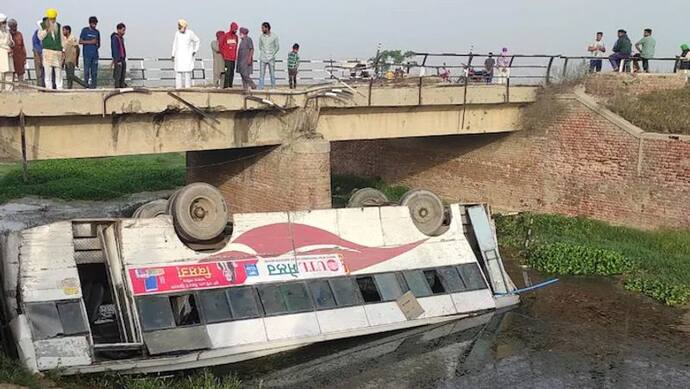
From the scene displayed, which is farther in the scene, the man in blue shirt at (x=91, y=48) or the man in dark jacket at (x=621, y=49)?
the man in dark jacket at (x=621, y=49)

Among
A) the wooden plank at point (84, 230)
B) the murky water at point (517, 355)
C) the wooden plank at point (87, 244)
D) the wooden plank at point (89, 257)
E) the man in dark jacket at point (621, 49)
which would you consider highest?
the man in dark jacket at point (621, 49)

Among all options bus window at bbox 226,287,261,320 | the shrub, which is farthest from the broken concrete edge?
bus window at bbox 226,287,261,320

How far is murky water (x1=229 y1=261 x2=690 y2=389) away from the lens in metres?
13.6

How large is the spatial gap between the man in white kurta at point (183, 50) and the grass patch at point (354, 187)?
9358mm

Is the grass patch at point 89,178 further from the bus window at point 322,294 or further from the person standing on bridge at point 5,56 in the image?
the bus window at point 322,294

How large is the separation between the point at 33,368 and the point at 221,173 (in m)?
11.1

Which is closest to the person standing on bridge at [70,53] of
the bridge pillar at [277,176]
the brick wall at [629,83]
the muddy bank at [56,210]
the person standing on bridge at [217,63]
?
the person standing on bridge at [217,63]

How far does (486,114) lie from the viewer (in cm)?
2481

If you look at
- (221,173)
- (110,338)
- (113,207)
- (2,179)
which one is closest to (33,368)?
(110,338)

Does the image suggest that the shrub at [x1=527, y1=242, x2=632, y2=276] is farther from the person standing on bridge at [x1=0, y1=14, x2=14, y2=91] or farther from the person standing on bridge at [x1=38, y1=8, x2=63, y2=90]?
the person standing on bridge at [x1=0, y1=14, x2=14, y2=91]

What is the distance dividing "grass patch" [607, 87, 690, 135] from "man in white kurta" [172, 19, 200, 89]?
42.0ft

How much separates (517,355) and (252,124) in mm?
8738

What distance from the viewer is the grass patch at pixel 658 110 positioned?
74.0ft

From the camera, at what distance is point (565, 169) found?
24234 millimetres
